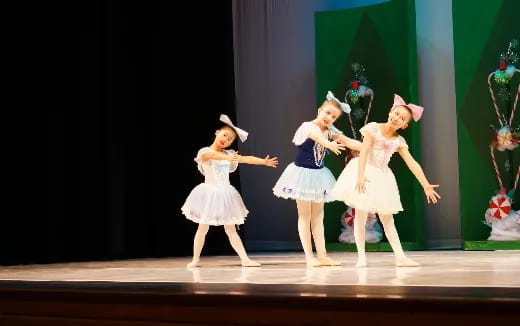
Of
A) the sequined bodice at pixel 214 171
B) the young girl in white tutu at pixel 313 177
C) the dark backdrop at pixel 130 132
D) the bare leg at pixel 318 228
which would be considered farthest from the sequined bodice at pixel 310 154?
the dark backdrop at pixel 130 132

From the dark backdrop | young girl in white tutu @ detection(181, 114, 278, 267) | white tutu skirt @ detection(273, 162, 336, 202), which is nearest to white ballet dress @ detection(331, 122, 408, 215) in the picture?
white tutu skirt @ detection(273, 162, 336, 202)

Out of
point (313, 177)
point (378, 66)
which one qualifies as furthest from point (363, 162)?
point (378, 66)

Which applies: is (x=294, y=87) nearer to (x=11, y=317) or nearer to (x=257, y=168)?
(x=257, y=168)

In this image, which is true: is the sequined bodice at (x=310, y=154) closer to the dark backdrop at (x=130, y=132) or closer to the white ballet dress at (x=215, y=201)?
the white ballet dress at (x=215, y=201)

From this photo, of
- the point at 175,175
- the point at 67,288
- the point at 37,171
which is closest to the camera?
the point at 67,288

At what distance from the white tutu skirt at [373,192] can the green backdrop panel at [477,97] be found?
275cm

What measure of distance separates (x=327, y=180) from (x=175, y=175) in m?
2.90

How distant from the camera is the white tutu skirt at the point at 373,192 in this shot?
4.21m

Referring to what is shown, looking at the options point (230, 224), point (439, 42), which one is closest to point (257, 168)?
point (439, 42)

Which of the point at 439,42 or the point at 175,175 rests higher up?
the point at 439,42

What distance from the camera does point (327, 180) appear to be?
15.0ft

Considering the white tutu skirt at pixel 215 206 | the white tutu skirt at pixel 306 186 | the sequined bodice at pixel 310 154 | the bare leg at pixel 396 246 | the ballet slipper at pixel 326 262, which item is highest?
the sequined bodice at pixel 310 154

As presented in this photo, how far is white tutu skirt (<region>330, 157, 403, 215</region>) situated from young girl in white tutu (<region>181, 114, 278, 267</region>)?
0.76m

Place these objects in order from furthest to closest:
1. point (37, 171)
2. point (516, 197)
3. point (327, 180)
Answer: point (516, 197) < point (37, 171) < point (327, 180)
